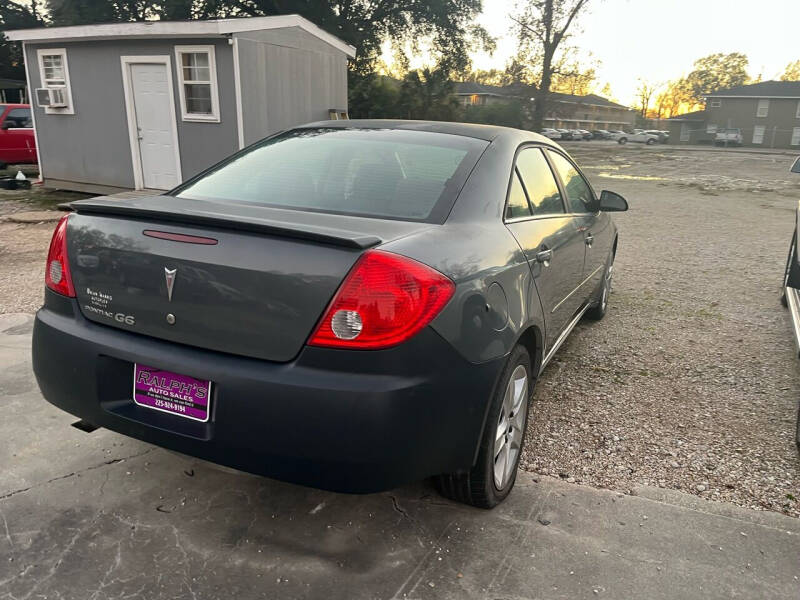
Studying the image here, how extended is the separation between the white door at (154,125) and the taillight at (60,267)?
31.7 ft

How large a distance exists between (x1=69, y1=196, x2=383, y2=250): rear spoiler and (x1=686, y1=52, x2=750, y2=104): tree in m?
Answer: 100

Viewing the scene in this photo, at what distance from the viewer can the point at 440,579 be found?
2182 mm

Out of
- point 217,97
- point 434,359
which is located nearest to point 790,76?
point 217,97

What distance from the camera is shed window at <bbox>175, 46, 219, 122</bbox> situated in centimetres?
1087

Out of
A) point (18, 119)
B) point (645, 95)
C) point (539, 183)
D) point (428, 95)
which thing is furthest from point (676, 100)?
point (539, 183)

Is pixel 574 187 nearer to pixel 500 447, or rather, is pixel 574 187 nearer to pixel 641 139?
pixel 500 447

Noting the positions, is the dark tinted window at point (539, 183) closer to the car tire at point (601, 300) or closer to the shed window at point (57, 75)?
the car tire at point (601, 300)

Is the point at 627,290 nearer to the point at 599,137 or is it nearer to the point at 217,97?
the point at 217,97

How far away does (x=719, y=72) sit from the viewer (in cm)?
8875

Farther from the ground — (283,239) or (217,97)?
(217,97)

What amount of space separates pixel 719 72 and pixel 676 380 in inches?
3990

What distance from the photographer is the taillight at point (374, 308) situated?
1903mm

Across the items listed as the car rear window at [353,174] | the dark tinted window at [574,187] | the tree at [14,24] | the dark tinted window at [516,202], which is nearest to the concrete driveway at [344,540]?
the car rear window at [353,174]

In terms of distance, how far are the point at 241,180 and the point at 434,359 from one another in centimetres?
141
